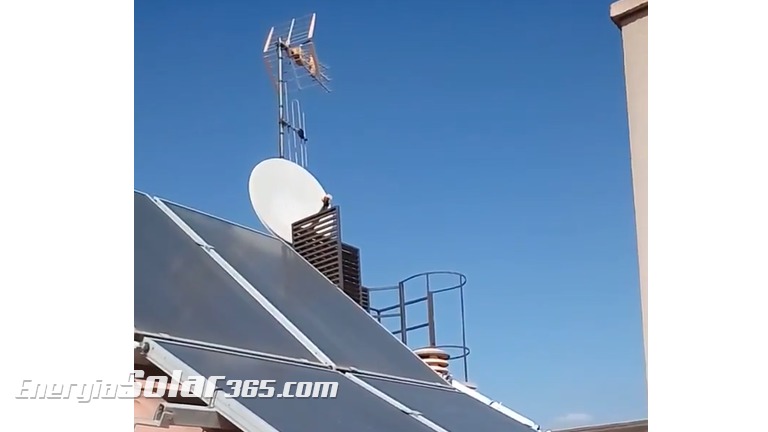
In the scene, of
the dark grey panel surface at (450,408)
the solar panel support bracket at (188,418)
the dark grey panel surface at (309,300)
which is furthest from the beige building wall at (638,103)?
the dark grey panel surface at (309,300)

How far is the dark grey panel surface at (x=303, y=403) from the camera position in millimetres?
2775

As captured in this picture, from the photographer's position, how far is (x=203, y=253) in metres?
4.13

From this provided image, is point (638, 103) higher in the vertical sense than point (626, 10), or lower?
lower

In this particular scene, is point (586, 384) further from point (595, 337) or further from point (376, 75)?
point (376, 75)

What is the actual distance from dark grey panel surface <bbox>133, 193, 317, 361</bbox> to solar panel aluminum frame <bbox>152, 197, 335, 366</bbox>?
5 centimetres

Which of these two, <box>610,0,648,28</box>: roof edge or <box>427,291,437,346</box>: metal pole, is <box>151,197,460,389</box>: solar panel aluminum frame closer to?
<box>610,0,648,28</box>: roof edge

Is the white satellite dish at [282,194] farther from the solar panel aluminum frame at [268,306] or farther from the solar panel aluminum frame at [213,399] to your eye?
the solar panel aluminum frame at [213,399]

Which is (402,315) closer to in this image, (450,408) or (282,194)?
(282,194)

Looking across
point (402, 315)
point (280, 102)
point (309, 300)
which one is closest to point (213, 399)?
point (309, 300)

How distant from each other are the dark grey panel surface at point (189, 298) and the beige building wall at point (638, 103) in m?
1.68

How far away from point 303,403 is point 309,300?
1.77 m

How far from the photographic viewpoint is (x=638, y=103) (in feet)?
6.39
